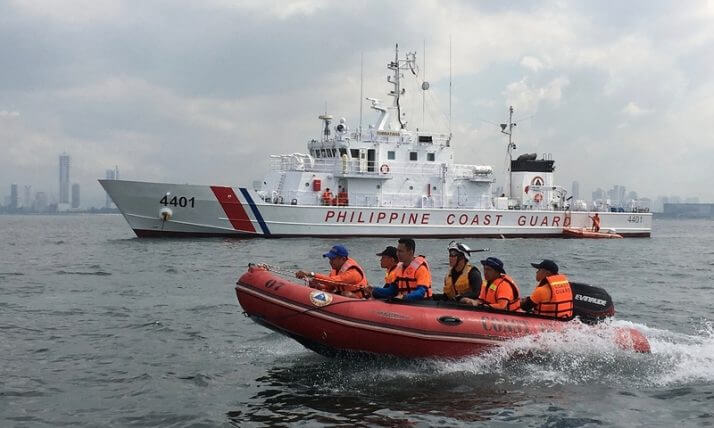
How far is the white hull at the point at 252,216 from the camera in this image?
1198 inches

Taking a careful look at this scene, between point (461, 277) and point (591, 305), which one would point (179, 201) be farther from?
point (591, 305)

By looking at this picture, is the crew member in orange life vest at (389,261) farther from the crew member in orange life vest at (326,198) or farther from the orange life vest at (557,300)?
the crew member in orange life vest at (326,198)

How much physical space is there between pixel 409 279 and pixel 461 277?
0.83 m

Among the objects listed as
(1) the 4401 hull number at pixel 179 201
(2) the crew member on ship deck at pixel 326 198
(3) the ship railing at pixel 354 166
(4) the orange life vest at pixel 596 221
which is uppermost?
(3) the ship railing at pixel 354 166

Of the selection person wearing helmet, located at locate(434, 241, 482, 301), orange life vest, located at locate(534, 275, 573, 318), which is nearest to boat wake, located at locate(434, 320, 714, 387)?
orange life vest, located at locate(534, 275, 573, 318)

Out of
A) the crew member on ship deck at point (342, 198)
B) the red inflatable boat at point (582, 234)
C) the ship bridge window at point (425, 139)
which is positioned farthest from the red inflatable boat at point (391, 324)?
the red inflatable boat at point (582, 234)

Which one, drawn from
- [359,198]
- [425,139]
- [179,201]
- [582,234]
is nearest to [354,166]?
[359,198]

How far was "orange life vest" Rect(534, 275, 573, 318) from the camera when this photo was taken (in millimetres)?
9250

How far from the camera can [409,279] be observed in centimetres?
927

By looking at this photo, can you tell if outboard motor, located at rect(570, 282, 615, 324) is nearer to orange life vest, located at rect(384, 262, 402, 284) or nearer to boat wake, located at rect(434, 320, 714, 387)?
boat wake, located at rect(434, 320, 714, 387)

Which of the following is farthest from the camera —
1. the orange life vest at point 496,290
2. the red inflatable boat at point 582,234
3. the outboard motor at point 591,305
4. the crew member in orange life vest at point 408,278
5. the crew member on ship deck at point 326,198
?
the red inflatable boat at point 582,234

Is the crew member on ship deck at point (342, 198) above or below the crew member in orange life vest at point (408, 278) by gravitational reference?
above

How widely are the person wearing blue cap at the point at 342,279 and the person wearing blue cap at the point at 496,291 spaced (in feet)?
4.67

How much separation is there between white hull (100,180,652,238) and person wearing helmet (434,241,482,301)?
2182 centimetres
